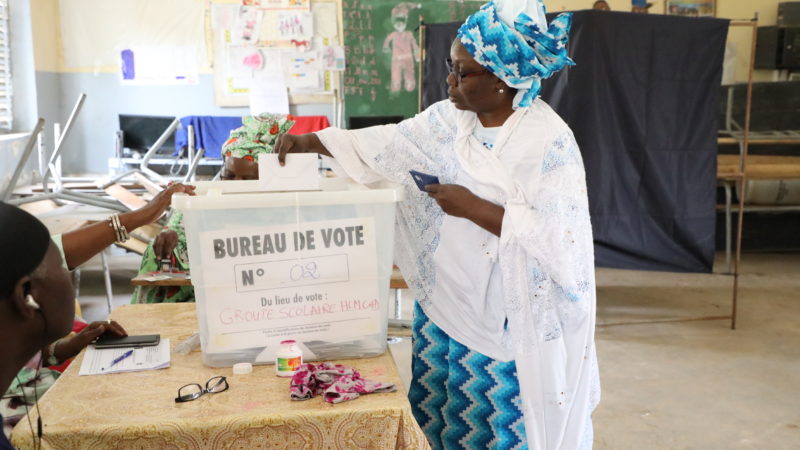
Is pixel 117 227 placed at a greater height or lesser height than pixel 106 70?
lesser

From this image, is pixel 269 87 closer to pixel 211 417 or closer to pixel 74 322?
pixel 74 322

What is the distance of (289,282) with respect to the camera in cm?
143

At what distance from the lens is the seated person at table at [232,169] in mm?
2432

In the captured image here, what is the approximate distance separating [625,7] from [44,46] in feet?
19.6

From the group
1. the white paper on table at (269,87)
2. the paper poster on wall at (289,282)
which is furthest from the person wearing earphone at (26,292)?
the white paper on table at (269,87)

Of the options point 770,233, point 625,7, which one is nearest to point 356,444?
point 770,233

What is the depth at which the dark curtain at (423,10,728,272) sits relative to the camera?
13.3ft

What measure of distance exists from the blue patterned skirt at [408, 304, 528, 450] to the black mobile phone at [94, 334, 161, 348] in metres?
0.66

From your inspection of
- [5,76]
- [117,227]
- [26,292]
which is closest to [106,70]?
[5,76]

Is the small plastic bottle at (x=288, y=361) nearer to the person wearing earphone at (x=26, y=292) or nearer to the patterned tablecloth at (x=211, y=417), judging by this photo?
the patterned tablecloth at (x=211, y=417)

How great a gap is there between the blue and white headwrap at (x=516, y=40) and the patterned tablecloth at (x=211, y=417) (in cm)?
69

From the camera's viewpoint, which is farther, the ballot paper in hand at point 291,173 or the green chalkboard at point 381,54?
the green chalkboard at point 381,54

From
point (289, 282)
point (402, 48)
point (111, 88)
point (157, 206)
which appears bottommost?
point (289, 282)

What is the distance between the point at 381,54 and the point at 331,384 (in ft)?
21.5
